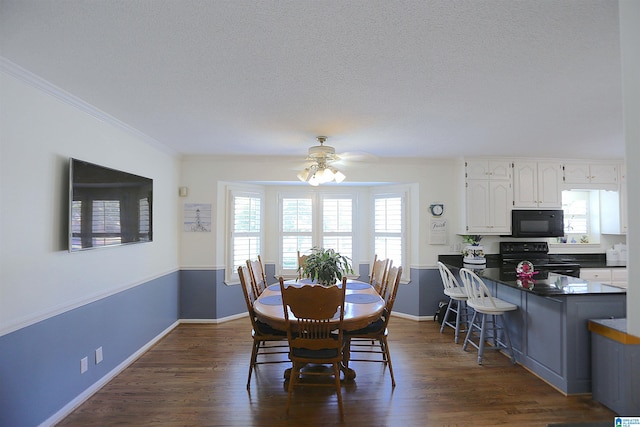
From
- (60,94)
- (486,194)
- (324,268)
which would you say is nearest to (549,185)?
(486,194)

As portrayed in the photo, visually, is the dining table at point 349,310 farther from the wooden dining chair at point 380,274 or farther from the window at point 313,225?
the window at point 313,225

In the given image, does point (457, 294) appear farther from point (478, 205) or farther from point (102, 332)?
point (102, 332)

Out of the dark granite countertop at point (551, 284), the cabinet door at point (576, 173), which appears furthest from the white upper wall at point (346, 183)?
the cabinet door at point (576, 173)

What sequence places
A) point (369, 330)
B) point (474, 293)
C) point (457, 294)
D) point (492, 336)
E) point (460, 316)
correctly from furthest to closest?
point (460, 316) < point (457, 294) < point (492, 336) < point (474, 293) < point (369, 330)

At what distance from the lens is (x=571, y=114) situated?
266 cm

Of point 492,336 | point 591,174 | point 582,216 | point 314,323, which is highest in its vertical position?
point 591,174

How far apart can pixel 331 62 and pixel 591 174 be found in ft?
15.3

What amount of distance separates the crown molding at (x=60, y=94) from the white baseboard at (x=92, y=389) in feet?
7.22

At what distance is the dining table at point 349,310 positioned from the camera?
2418 mm

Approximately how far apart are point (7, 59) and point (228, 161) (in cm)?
267

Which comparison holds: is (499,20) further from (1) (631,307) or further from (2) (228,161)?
(2) (228,161)

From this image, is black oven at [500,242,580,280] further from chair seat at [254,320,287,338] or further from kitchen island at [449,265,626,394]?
chair seat at [254,320,287,338]

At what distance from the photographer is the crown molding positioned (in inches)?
73.4

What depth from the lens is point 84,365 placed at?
247 cm
